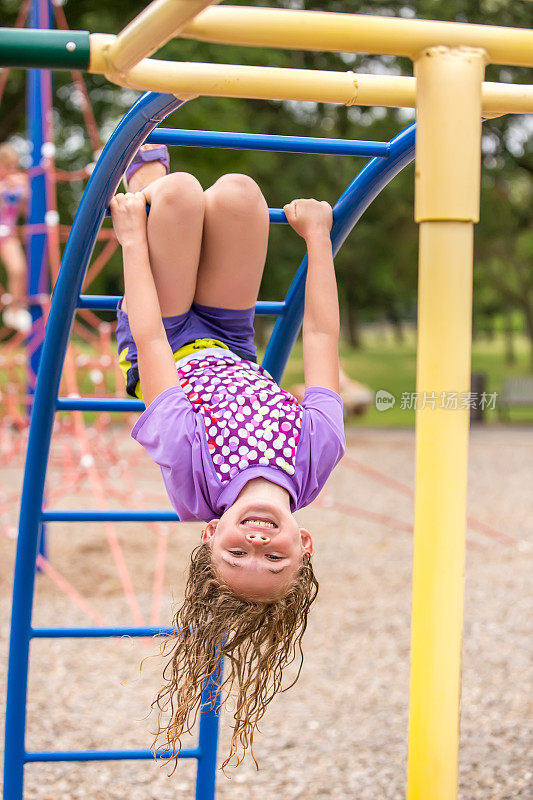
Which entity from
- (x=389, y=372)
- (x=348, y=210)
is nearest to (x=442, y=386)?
(x=348, y=210)

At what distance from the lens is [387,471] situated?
9.50m

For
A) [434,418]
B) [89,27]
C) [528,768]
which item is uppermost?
[89,27]

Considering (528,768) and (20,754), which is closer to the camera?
(20,754)

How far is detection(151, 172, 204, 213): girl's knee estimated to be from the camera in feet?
5.65

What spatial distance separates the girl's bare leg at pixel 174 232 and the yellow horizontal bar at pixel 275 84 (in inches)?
17.2

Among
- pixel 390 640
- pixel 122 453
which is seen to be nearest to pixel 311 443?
pixel 390 640

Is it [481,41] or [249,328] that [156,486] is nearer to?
[249,328]

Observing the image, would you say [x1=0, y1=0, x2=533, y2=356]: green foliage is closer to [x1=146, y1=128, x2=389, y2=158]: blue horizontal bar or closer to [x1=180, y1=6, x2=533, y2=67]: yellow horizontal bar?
[x1=146, y1=128, x2=389, y2=158]: blue horizontal bar

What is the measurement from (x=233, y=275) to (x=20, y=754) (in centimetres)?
129

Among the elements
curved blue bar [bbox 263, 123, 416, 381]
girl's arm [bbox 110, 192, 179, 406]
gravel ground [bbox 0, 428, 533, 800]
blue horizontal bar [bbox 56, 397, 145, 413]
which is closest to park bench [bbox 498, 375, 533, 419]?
gravel ground [bbox 0, 428, 533, 800]

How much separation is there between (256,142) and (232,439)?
636 millimetres

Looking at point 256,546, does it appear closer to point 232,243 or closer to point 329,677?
point 232,243

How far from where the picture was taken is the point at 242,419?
1.68 metres

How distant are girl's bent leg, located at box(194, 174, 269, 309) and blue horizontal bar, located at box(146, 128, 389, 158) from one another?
0.09 metres
